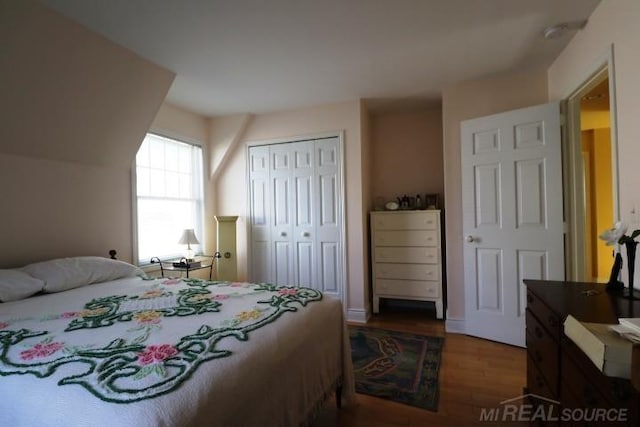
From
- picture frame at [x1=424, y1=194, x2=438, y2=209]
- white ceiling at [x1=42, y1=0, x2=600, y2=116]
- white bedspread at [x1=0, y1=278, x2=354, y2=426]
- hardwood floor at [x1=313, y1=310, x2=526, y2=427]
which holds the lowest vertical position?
hardwood floor at [x1=313, y1=310, x2=526, y2=427]

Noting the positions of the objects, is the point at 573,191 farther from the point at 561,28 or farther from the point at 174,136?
the point at 174,136

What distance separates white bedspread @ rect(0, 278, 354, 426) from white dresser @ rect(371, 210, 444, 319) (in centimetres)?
174

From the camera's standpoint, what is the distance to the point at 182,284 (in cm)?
220

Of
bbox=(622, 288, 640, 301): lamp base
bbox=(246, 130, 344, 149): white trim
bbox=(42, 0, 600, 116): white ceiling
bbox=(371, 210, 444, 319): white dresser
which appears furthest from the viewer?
bbox=(246, 130, 344, 149): white trim

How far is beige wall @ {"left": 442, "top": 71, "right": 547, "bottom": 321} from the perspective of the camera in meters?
2.91

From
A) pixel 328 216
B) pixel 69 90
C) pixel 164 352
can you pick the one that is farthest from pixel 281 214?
pixel 164 352

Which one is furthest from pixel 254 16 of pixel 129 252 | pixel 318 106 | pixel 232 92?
pixel 129 252

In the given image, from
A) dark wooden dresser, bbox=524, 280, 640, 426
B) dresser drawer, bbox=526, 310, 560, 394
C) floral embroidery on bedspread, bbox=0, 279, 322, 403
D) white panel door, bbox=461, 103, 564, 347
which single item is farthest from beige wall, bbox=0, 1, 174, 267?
dresser drawer, bbox=526, 310, 560, 394

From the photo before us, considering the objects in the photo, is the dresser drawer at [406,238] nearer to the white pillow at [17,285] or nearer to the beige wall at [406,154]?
the beige wall at [406,154]

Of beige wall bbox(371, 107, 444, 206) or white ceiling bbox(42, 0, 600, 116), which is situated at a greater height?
white ceiling bbox(42, 0, 600, 116)

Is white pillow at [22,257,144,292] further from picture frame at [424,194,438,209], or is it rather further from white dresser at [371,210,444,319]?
picture frame at [424,194,438,209]

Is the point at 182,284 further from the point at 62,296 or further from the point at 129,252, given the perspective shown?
the point at 129,252

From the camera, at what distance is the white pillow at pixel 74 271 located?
6.69 ft

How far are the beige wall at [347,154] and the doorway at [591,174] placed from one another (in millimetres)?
1823
